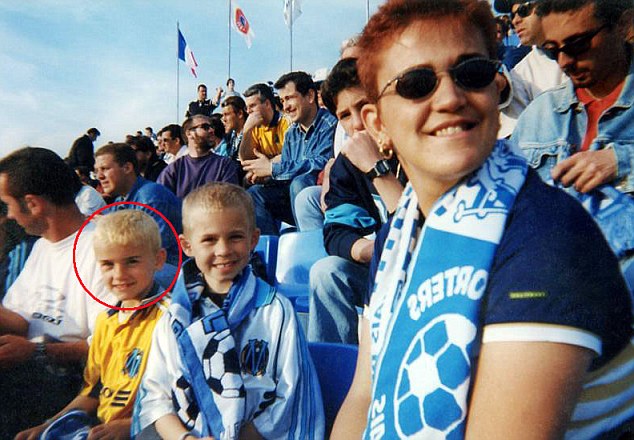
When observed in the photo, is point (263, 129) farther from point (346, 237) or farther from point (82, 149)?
point (82, 149)

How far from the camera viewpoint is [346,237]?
1.70 m

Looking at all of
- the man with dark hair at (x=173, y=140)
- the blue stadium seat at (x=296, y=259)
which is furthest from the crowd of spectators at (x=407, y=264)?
the man with dark hair at (x=173, y=140)

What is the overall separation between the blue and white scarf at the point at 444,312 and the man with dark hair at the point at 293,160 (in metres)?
1.66

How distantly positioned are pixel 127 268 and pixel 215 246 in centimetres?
23

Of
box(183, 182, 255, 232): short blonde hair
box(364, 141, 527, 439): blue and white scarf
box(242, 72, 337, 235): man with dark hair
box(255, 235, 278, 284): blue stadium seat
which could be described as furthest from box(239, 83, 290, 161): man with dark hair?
box(364, 141, 527, 439): blue and white scarf

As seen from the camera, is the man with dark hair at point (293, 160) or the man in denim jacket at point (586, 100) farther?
the man with dark hair at point (293, 160)

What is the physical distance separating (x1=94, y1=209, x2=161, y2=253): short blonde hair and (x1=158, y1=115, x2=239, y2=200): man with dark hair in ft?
2.18

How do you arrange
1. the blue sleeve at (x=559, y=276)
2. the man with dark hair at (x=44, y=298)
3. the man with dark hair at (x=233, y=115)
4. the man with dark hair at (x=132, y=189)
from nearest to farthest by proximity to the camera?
Answer: the blue sleeve at (x=559, y=276) < the man with dark hair at (x=44, y=298) < the man with dark hair at (x=132, y=189) < the man with dark hair at (x=233, y=115)

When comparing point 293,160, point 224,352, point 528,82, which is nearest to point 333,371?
point 224,352

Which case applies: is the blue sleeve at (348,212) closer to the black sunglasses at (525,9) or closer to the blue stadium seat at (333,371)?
the blue stadium seat at (333,371)

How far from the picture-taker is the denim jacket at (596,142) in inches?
39.4

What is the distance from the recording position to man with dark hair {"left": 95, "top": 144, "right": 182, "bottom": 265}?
1.34 meters

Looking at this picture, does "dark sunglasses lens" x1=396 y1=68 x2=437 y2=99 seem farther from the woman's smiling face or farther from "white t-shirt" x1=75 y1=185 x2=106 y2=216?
"white t-shirt" x1=75 y1=185 x2=106 y2=216

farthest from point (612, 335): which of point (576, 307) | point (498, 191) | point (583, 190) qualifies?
point (583, 190)
